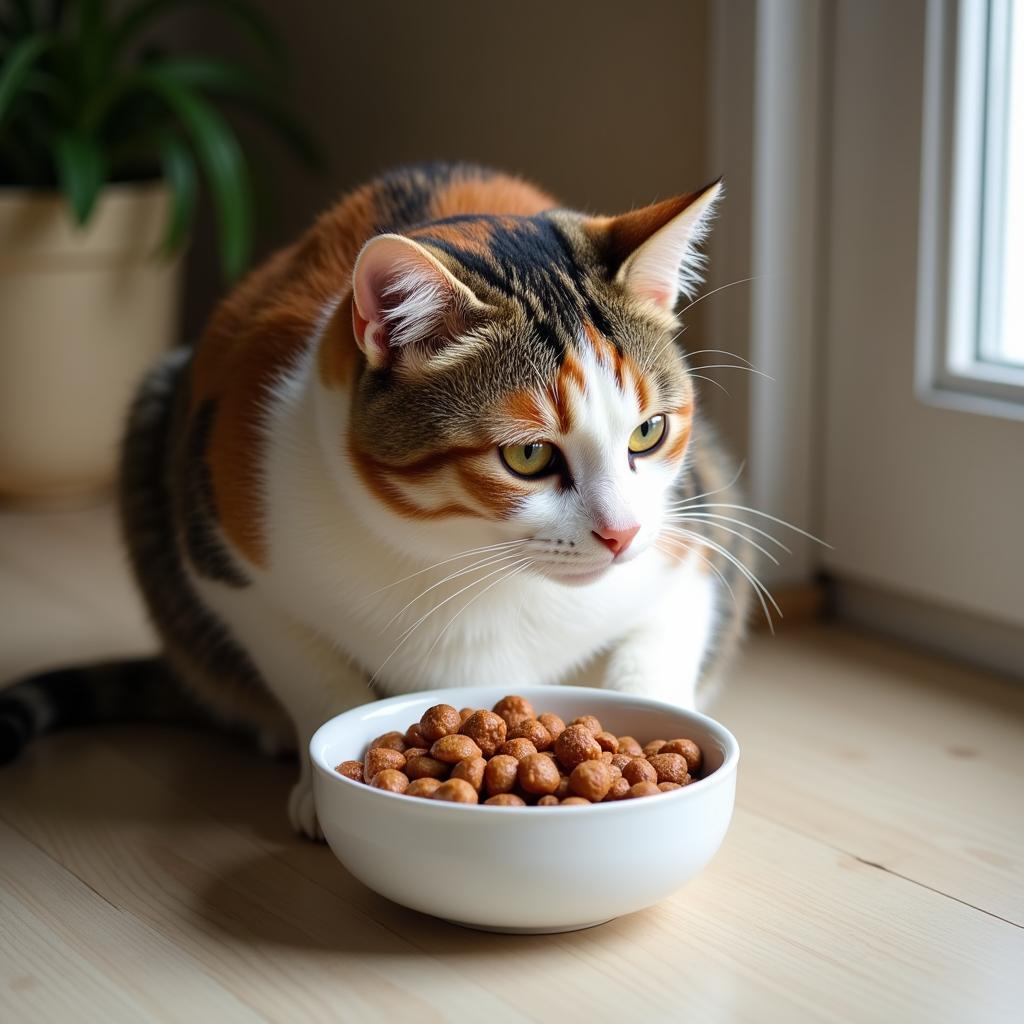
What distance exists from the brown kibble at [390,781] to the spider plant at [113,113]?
1338 mm

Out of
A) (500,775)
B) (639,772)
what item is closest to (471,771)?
(500,775)

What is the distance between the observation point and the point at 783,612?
5.82 ft

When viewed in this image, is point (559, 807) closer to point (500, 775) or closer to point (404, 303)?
point (500, 775)

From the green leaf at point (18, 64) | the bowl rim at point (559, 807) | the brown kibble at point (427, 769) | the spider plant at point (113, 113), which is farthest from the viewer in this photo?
the spider plant at point (113, 113)

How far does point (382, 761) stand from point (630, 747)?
7.6 inches

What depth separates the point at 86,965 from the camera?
1044 mm

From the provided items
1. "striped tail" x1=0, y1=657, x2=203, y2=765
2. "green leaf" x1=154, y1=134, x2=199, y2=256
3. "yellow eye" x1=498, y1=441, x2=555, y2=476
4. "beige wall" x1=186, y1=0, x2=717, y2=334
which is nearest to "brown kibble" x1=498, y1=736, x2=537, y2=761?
"yellow eye" x1=498, y1=441, x2=555, y2=476

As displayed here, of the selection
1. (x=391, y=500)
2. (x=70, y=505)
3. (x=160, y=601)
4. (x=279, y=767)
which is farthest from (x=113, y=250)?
(x=391, y=500)

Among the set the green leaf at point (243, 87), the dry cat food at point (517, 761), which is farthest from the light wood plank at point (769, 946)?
the green leaf at point (243, 87)

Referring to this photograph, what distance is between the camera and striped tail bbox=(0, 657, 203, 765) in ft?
4.80

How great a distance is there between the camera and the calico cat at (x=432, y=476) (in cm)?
106

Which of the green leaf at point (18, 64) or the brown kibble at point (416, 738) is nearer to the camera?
the brown kibble at point (416, 738)

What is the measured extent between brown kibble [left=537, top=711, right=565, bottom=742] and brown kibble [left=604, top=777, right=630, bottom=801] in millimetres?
93

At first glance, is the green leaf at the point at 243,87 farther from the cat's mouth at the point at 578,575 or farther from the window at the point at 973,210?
the cat's mouth at the point at 578,575
